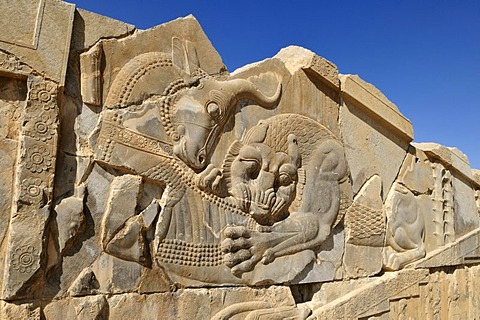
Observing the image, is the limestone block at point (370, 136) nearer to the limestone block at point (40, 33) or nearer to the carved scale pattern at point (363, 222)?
the carved scale pattern at point (363, 222)

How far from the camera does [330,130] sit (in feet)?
13.9

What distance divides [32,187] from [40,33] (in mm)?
923

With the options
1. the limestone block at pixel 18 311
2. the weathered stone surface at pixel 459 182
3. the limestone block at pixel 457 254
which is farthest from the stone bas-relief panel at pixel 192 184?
the weathered stone surface at pixel 459 182

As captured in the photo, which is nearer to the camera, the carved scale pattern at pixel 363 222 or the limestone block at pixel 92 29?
the limestone block at pixel 92 29

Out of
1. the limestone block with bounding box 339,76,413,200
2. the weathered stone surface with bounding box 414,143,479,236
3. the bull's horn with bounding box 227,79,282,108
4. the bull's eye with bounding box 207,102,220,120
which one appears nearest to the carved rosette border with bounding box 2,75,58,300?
the bull's eye with bounding box 207,102,220,120

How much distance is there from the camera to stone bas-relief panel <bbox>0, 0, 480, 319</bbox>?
8.93 ft

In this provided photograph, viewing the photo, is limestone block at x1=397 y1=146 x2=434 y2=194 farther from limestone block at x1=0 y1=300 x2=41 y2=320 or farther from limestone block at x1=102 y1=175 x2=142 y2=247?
limestone block at x1=0 y1=300 x2=41 y2=320

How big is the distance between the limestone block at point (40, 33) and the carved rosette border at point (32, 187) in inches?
4.2

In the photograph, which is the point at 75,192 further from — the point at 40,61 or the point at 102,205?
the point at 40,61

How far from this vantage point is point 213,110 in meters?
3.42

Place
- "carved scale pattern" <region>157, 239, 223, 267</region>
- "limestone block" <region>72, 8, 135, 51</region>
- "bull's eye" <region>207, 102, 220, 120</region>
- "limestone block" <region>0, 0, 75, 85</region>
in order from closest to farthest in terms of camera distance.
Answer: "limestone block" <region>0, 0, 75, 85</region> < "limestone block" <region>72, 8, 135, 51</region> < "carved scale pattern" <region>157, 239, 223, 267</region> < "bull's eye" <region>207, 102, 220, 120</region>

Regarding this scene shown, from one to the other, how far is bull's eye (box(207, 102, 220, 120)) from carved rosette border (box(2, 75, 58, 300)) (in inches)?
42.6

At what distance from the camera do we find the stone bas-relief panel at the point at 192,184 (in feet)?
8.93

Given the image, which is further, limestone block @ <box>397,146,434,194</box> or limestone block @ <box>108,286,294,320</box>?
limestone block @ <box>397,146,434,194</box>
